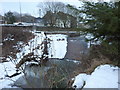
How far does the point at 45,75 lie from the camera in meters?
3.86

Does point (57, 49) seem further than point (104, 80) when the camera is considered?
Yes

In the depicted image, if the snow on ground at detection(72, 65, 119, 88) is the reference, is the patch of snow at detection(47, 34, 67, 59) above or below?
below

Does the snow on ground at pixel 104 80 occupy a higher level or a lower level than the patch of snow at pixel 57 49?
higher

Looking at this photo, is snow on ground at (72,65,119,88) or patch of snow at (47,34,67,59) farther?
patch of snow at (47,34,67,59)

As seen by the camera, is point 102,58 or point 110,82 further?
point 102,58

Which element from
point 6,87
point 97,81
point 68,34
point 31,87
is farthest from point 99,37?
point 68,34

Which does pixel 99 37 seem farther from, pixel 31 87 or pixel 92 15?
pixel 31 87

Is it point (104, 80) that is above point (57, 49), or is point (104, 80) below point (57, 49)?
above

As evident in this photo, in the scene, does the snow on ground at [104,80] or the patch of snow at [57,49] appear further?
the patch of snow at [57,49]

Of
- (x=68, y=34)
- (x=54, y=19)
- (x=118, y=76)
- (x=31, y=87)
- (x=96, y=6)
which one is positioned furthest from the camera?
(x=54, y=19)

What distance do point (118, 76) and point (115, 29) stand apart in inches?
32.1

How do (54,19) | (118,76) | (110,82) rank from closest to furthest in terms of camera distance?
(110,82)
(118,76)
(54,19)

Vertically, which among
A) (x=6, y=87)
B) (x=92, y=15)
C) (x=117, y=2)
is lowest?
(x=6, y=87)

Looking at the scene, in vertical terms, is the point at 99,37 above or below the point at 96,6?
below
